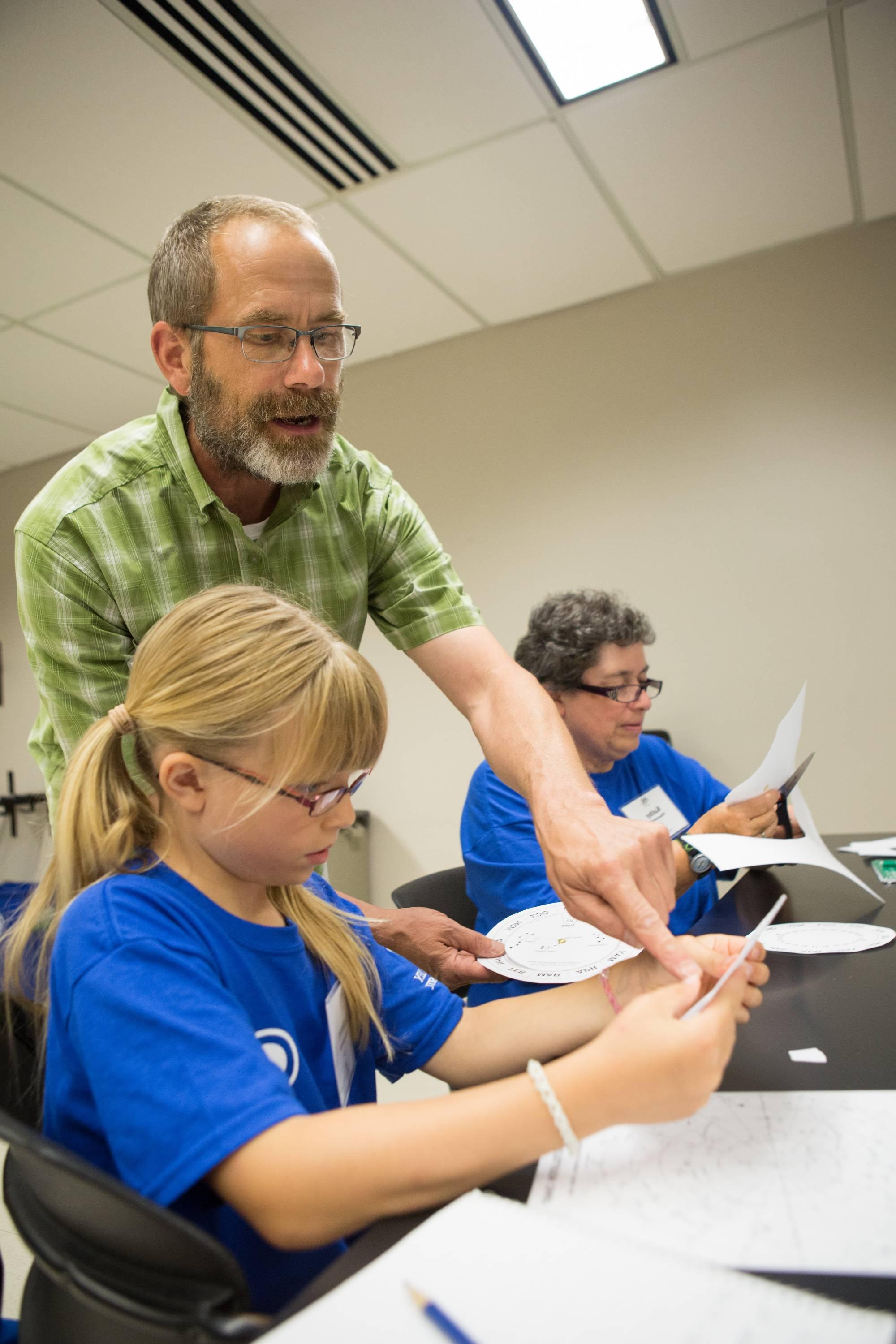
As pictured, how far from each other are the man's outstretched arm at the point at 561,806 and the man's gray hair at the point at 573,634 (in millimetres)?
602

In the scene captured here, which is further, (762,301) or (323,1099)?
(762,301)

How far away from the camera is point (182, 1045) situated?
0.61 metres

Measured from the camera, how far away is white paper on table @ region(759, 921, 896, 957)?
1136 mm

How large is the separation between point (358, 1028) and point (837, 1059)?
467 millimetres

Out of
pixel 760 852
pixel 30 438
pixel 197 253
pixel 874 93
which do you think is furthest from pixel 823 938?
pixel 30 438

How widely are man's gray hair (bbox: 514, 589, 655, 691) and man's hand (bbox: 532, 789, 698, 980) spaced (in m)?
1.01

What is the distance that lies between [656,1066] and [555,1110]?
78 millimetres

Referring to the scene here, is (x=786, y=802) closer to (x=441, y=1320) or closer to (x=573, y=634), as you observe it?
(x=573, y=634)

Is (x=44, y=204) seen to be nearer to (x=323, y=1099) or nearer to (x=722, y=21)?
(x=722, y=21)

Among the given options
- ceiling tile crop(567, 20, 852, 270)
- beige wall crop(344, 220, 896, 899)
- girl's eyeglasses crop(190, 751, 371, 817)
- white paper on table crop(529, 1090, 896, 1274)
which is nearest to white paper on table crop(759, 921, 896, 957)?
white paper on table crop(529, 1090, 896, 1274)

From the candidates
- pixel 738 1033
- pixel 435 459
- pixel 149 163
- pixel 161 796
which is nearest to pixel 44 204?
pixel 149 163

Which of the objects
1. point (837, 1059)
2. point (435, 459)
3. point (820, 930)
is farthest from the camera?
point (435, 459)

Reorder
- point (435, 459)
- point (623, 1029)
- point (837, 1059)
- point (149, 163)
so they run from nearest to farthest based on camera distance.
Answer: point (623, 1029), point (837, 1059), point (149, 163), point (435, 459)

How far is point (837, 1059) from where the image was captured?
79 centimetres
